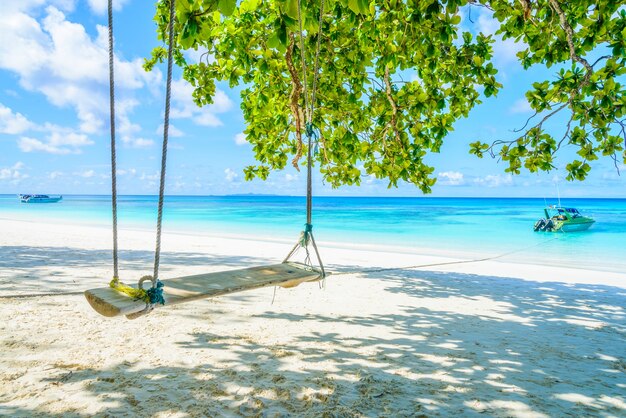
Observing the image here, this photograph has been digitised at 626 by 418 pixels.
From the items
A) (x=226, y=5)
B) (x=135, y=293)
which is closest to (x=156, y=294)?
(x=135, y=293)

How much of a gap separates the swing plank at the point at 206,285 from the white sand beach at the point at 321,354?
0.77 m

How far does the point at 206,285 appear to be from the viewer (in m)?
2.74

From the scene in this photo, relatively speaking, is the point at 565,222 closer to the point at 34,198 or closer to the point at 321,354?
the point at 321,354

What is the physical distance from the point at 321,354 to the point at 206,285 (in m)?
1.44

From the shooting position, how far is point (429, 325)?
471cm

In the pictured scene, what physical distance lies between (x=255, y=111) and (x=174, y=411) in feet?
16.0

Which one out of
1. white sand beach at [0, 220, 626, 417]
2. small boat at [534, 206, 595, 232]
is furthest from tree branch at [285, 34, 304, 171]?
small boat at [534, 206, 595, 232]

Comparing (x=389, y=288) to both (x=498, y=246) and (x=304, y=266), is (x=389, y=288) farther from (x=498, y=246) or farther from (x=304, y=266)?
(x=498, y=246)

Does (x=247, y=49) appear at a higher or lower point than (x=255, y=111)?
higher

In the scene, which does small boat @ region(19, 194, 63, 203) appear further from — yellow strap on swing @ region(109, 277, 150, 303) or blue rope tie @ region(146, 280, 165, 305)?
blue rope tie @ region(146, 280, 165, 305)

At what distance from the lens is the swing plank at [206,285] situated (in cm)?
228

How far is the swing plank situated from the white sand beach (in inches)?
30.4

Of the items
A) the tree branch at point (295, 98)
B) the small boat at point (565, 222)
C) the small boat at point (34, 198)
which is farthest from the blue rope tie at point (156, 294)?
the small boat at point (34, 198)

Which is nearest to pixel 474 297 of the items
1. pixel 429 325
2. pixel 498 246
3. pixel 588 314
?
pixel 588 314
